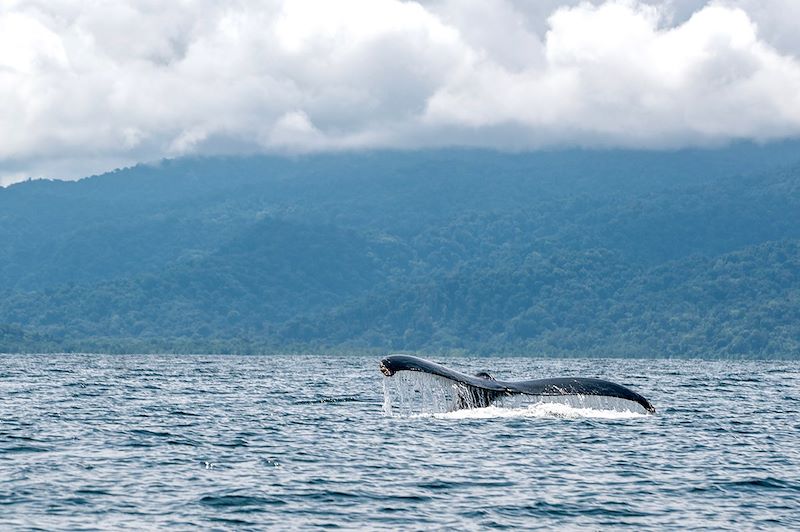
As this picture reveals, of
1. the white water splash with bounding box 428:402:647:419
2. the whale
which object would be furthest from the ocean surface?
the whale

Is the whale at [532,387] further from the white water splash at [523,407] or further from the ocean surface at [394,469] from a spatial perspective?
the ocean surface at [394,469]

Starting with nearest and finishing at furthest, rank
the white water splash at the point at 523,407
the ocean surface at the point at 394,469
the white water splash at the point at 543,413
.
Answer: the ocean surface at the point at 394,469, the white water splash at the point at 523,407, the white water splash at the point at 543,413

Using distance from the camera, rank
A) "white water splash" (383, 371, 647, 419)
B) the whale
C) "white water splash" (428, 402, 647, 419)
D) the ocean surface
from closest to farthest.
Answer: the ocean surface → the whale → "white water splash" (383, 371, 647, 419) → "white water splash" (428, 402, 647, 419)

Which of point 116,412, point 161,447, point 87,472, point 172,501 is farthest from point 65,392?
point 172,501

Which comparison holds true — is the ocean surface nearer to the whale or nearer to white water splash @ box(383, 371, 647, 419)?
white water splash @ box(383, 371, 647, 419)

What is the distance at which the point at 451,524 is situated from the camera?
23891 millimetres

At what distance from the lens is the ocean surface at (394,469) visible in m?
24.7

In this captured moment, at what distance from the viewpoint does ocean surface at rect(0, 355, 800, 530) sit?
2467 centimetres

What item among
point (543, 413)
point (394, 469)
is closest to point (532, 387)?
point (543, 413)

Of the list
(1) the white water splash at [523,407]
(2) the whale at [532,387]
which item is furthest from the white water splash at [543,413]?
(2) the whale at [532,387]

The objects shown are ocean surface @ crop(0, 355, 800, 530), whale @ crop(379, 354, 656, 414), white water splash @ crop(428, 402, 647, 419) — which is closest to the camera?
ocean surface @ crop(0, 355, 800, 530)

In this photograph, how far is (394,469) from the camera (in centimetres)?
2995

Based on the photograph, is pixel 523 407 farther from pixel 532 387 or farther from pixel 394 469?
pixel 394 469

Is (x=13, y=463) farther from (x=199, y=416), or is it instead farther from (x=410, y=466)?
(x=199, y=416)
